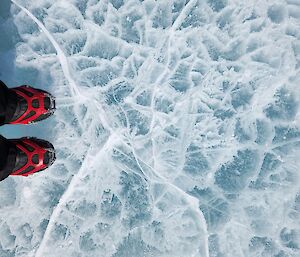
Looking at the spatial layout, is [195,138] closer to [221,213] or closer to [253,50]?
[221,213]

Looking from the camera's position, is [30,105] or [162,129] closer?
[30,105]

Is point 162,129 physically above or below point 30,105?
below

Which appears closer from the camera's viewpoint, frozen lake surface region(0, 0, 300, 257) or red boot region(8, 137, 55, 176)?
red boot region(8, 137, 55, 176)

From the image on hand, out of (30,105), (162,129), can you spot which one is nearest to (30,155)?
(30,105)

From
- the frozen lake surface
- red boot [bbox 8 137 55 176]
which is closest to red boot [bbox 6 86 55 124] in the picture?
red boot [bbox 8 137 55 176]

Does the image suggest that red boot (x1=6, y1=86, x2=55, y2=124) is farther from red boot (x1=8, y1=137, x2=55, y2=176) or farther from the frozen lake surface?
the frozen lake surface

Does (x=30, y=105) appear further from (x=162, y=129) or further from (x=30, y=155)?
(x=162, y=129)

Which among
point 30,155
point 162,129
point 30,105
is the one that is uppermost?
point 30,105

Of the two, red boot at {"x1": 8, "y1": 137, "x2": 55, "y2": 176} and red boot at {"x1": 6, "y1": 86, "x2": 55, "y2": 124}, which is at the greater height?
red boot at {"x1": 6, "y1": 86, "x2": 55, "y2": 124}
